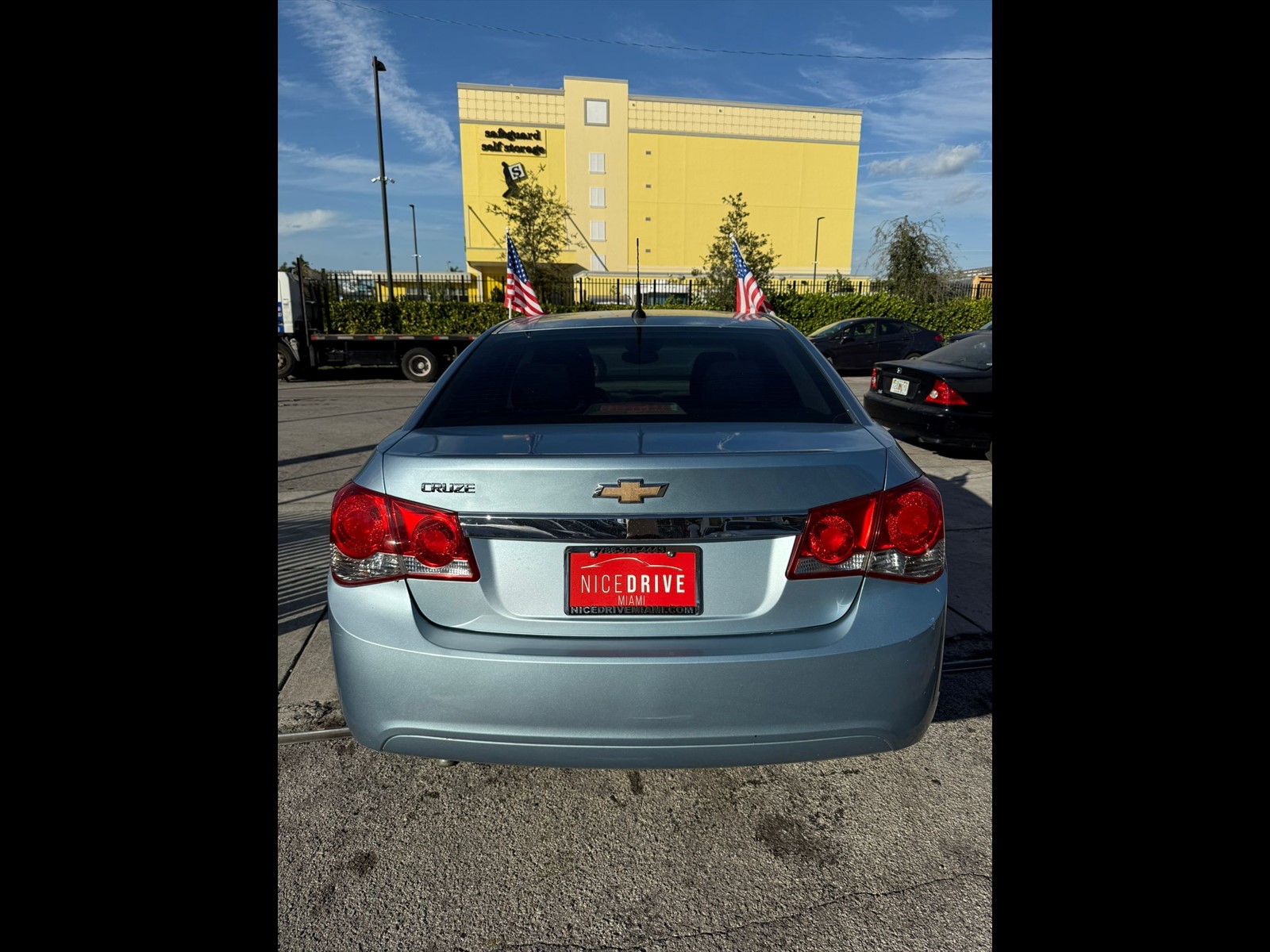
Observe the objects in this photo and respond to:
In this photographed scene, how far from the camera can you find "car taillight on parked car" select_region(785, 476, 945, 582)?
75.2 inches

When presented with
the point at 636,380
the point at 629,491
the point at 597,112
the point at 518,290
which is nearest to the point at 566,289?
the point at 518,290

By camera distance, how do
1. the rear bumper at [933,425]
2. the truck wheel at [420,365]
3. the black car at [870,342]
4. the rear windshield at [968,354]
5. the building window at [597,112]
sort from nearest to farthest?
the rear bumper at [933,425] → the rear windshield at [968,354] → the truck wheel at [420,365] → the black car at [870,342] → the building window at [597,112]

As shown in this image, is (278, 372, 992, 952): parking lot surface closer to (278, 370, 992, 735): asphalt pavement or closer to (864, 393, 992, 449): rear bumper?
(278, 370, 992, 735): asphalt pavement

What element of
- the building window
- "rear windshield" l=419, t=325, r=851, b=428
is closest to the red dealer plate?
"rear windshield" l=419, t=325, r=851, b=428

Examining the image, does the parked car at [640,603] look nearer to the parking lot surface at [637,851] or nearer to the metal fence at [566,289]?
the parking lot surface at [637,851]

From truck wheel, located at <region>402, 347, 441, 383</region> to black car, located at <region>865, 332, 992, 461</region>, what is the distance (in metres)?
12.0

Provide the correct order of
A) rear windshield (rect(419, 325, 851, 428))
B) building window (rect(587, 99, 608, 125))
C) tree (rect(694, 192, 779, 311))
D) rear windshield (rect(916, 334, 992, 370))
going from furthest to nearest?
1. building window (rect(587, 99, 608, 125))
2. tree (rect(694, 192, 779, 311))
3. rear windshield (rect(916, 334, 992, 370))
4. rear windshield (rect(419, 325, 851, 428))

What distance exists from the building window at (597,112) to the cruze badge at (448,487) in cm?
5015

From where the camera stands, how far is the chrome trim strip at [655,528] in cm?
187

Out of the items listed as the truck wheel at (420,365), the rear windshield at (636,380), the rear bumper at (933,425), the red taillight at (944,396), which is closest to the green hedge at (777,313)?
the truck wheel at (420,365)
